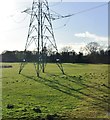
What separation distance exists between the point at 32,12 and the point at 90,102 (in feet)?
60.2

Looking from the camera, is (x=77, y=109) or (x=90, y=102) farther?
(x=90, y=102)

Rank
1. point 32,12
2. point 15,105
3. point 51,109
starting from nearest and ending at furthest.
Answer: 1. point 51,109
2. point 15,105
3. point 32,12

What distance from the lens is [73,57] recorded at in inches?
2958

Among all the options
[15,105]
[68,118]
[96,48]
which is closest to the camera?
[68,118]

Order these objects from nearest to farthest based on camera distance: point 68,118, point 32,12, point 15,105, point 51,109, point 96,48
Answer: point 68,118 < point 51,109 < point 15,105 < point 32,12 < point 96,48

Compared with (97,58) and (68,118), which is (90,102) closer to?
(68,118)

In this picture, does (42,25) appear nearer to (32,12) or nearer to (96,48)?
(32,12)

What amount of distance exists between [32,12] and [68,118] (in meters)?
21.2

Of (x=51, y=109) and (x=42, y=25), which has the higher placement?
(x=42, y=25)

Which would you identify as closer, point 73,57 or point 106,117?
point 106,117

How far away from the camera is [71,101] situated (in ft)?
37.2

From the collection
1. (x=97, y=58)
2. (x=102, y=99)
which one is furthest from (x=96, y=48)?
(x=102, y=99)

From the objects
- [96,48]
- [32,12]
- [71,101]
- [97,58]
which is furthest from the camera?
[96,48]

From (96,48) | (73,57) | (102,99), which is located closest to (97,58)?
(73,57)
